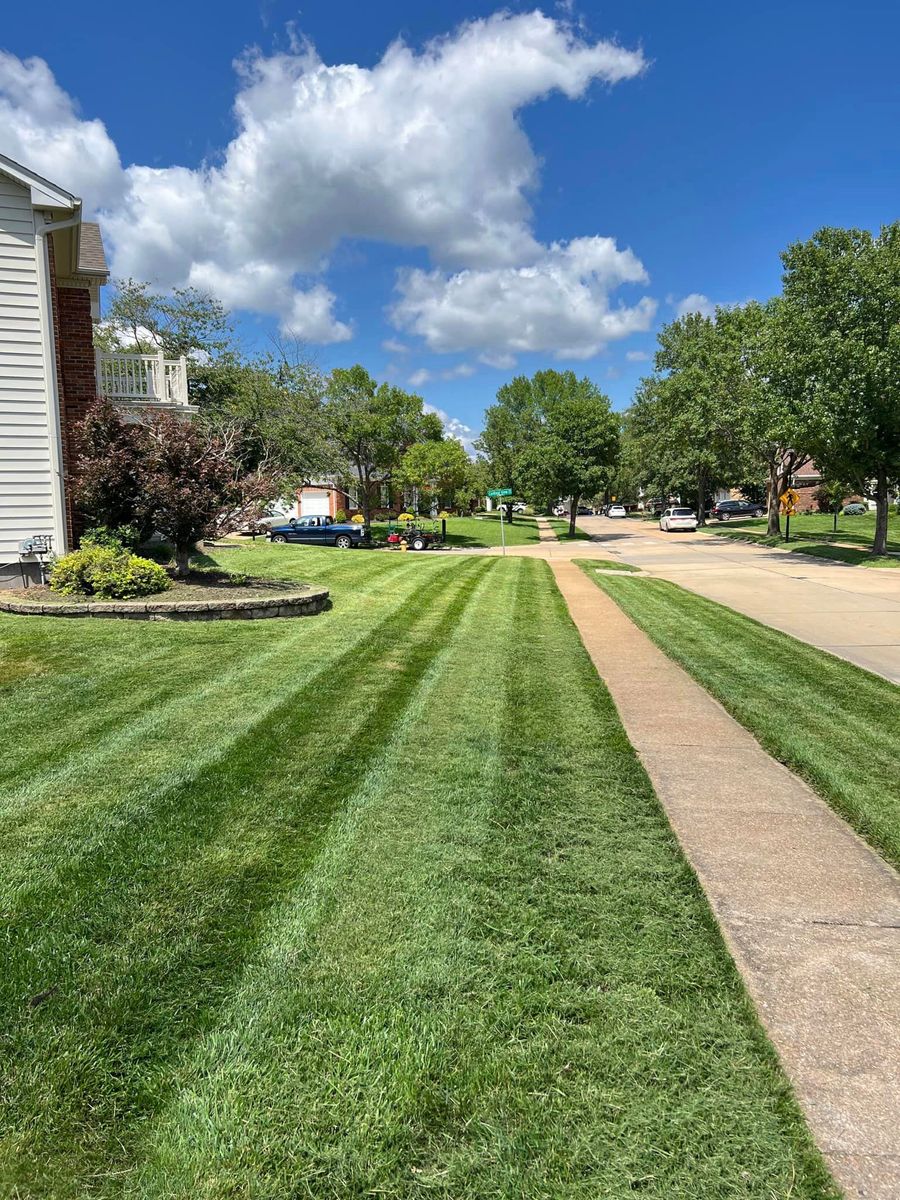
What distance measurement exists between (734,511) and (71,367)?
171 feet

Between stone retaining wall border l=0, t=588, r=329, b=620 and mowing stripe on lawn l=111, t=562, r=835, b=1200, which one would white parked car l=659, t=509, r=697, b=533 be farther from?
mowing stripe on lawn l=111, t=562, r=835, b=1200

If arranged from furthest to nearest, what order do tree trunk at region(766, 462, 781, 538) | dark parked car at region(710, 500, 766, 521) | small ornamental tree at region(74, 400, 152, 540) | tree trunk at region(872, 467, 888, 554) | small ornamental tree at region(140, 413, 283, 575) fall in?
dark parked car at region(710, 500, 766, 521)
tree trunk at region(766, 462, 781, 538)
tree trunk at region(872, 467, 888, 554)
small ornamental tree at region(74, 400, 152, 540)
small ornamental tree at region(140, 413, 283, 575)

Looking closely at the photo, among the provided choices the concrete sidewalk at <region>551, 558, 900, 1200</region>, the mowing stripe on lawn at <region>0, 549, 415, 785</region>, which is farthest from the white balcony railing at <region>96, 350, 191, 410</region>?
the concrete sidewalk at <region>551, 558, 900, 1200</region>

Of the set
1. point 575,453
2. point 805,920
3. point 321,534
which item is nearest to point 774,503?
point 575,453

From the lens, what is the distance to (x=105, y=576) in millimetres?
7984

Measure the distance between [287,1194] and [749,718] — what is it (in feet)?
Answer: 15.5

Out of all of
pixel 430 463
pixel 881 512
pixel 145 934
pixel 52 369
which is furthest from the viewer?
pixel 430 463

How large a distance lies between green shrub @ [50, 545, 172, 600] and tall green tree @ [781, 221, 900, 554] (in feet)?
61.4

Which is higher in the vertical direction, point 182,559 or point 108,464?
point 108,464

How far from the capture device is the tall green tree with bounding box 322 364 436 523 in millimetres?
34219

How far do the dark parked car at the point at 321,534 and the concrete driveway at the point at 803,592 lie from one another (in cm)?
978

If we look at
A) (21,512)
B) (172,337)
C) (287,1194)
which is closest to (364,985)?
(287,1194)

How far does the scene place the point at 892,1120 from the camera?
6.07 feet

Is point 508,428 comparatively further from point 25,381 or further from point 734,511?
point 25,381
